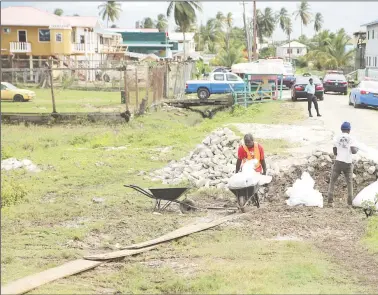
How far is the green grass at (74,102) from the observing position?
28.8 m

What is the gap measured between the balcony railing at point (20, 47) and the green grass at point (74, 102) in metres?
10.6

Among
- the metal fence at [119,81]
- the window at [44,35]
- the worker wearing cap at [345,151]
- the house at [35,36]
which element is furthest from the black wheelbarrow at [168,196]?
the window at [44,35]

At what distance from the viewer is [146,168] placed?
15969mm

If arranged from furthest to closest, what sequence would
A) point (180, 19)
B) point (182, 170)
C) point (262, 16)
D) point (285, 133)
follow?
point (262, 16)
point (180, 19)
point (285, 133)
point (182, 170)

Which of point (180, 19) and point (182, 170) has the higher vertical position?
point (180, 19)

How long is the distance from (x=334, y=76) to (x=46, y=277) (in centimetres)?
3553

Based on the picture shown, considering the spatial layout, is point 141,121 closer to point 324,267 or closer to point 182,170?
point 182,170

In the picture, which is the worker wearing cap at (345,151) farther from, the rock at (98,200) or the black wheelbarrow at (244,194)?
the rock at (98,200)

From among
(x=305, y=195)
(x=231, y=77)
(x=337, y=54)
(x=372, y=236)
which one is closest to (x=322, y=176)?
(x=305, y=195)

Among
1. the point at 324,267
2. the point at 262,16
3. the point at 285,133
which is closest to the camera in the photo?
the point at 324,267

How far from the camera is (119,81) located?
4050 centimetres

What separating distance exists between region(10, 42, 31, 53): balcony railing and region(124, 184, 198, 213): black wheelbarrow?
4183 cm

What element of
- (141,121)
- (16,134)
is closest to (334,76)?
(141,121)

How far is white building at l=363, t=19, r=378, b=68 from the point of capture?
5278cm
